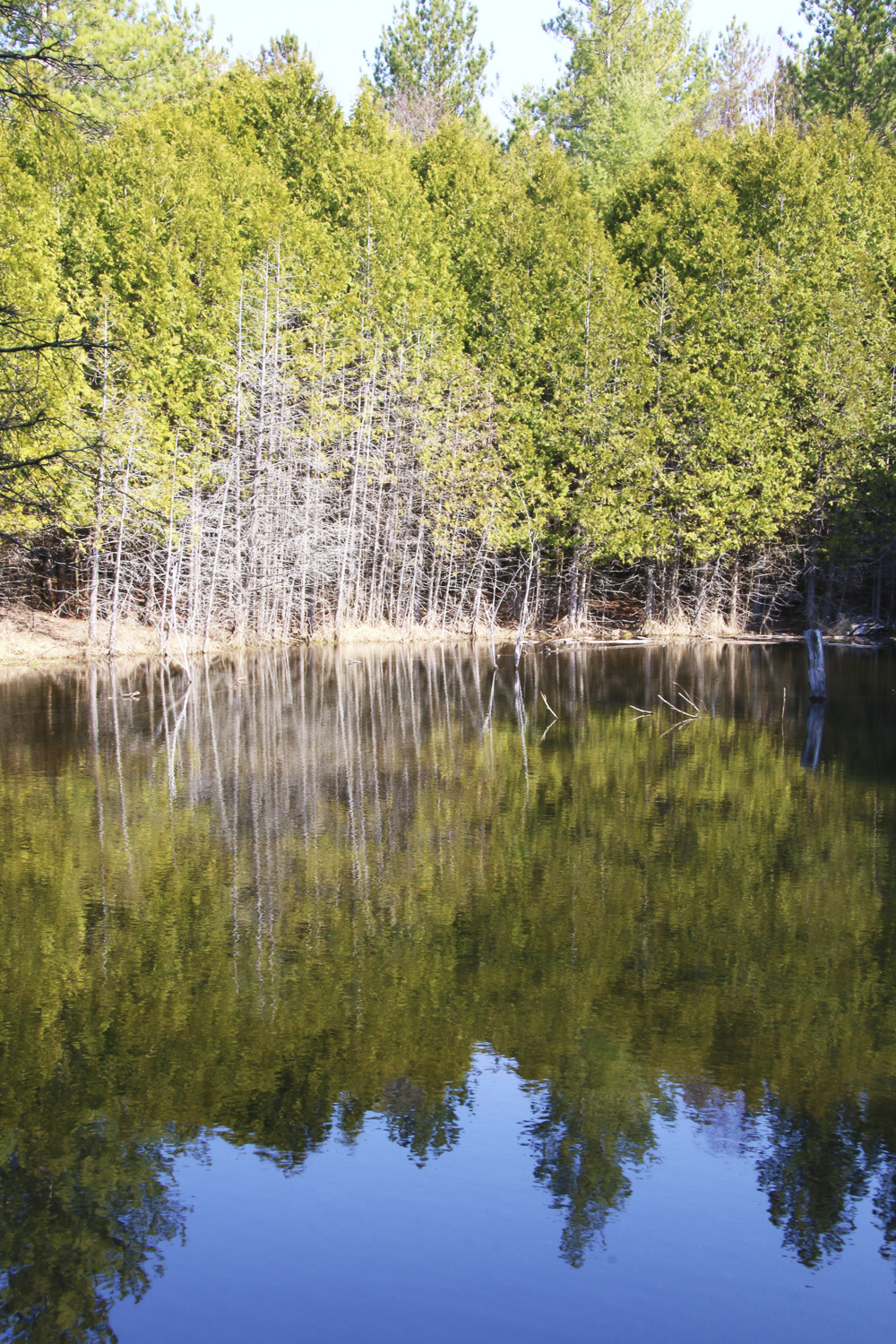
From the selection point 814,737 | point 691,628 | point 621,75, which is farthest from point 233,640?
point 621,75

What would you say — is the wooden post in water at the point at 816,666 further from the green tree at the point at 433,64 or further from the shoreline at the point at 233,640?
the green tree at the point at 433,64

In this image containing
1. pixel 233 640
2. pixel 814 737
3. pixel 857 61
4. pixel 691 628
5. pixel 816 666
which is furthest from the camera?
pixel 857 61

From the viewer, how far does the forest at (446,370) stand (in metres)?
30.9

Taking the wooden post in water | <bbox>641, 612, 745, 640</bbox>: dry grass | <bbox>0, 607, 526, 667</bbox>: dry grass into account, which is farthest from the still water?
<bbox>641, 612, 745, 640</bbox>: dry grass

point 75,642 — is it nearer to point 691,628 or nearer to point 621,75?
point 691,628

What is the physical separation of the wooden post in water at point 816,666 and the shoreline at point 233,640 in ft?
24.2

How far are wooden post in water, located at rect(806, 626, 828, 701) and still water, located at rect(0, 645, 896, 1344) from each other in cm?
782

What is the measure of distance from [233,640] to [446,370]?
11.1 meters

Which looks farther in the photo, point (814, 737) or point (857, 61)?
point (857, 61)

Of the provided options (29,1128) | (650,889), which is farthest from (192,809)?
(29,1128)

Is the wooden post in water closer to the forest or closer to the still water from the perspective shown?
the still water

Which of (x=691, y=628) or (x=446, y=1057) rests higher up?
(x=691, y=628)

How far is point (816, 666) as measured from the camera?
22.1m

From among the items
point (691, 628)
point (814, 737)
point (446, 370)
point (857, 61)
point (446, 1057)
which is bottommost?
point (446, 1057)
